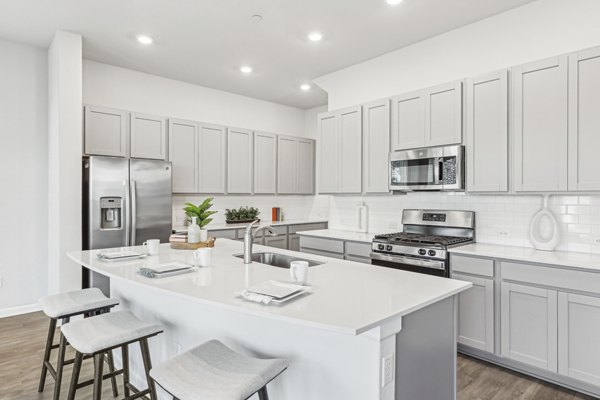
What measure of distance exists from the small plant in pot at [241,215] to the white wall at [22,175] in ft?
7.44

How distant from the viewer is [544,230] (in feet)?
9.99

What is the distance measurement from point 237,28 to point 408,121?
195 centimetres

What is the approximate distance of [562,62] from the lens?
108 inches

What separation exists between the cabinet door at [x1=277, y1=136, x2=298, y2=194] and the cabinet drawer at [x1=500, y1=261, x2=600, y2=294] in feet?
12.0

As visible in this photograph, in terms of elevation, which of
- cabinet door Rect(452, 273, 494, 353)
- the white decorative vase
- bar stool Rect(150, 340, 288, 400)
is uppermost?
the white decorative vase

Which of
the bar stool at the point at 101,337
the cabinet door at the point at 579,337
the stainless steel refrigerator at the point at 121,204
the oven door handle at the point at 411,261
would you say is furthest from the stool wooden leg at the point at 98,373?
the cabinet door at the point at 579,337

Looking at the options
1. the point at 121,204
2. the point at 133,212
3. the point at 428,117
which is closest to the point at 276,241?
the point at 133,212

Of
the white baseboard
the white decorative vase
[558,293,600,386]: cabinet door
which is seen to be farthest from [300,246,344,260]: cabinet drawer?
the white baseboard

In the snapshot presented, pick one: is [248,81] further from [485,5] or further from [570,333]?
[570,333]

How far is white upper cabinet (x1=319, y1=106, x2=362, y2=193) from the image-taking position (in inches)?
168

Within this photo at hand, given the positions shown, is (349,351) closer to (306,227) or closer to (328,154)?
(328,154)

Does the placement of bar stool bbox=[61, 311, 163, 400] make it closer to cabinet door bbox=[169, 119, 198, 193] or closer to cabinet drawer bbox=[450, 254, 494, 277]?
cabinet drawer bbox=[450, 254, 494, 277]

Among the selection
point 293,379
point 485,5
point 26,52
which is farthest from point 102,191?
point 485,5

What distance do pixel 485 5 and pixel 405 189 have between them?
1.76 m
